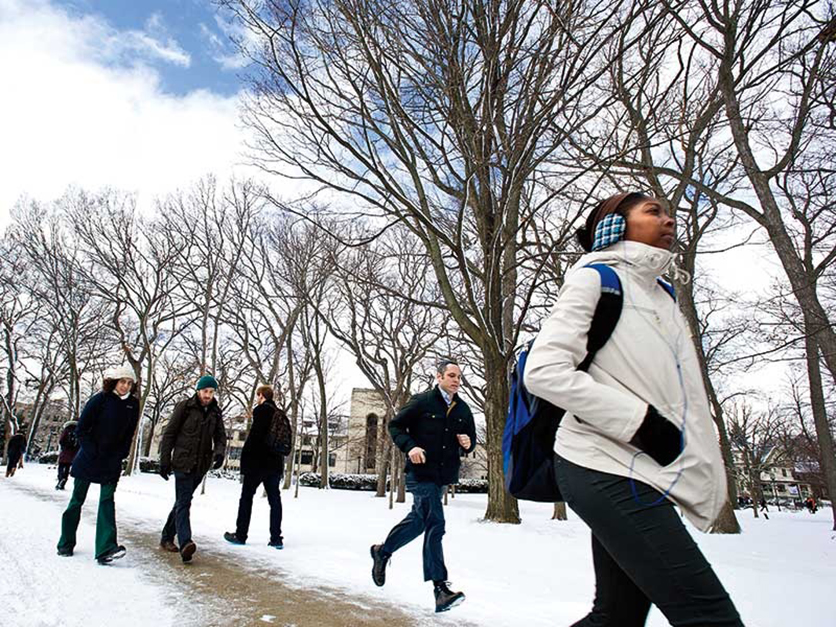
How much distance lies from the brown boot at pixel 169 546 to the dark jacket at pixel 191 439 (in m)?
0.81

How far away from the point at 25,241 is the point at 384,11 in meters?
21.4

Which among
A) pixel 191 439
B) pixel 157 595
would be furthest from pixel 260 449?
pixel 157 595

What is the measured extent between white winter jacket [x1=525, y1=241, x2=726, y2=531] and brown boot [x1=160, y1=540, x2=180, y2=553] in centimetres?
537

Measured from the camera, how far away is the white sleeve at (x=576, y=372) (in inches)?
62.1

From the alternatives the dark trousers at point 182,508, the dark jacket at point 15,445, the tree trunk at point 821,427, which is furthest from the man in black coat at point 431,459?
the dark jacket at point 15,445

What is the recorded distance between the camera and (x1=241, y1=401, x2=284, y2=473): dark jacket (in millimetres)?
6574

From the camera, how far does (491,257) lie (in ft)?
29.5

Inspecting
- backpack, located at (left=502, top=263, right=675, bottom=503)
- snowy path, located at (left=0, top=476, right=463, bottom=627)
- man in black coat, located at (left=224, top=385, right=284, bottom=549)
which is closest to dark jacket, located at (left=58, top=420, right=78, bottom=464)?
snowy path, located at (left=0, top=476, right=463, bottom=627)

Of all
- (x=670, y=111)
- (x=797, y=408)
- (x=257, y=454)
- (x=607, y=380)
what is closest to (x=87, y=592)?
(x=257, y=454)

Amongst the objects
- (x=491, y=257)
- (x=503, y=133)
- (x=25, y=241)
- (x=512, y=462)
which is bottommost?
(x=512, y=462)

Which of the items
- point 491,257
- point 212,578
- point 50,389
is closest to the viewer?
point 212,578

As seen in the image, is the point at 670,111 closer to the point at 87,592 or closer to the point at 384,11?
the point at 384,11

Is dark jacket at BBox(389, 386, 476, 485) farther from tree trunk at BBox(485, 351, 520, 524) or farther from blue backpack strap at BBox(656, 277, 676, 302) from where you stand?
tree trunk at BBox(485, 351, 520, 524)

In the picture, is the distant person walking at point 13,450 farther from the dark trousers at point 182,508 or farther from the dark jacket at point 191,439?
the dark jacket at point 191,439
